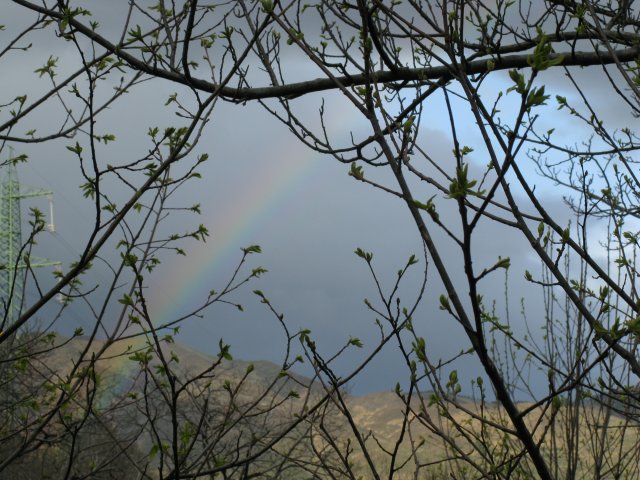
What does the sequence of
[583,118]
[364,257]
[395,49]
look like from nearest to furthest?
[364,257] → [395,49] → [583,118]

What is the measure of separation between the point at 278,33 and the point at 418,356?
272 centimetres

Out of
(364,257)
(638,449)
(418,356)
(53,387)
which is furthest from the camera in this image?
(638,449)

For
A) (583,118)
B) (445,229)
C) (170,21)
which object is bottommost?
(445,229)

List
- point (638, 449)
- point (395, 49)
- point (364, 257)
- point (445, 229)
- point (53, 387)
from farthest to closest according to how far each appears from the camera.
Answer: point (638, 449) → point (395, 49) → point (53, 387) → point (364, 257) → point (445, 229)

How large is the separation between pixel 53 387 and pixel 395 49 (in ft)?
7.74

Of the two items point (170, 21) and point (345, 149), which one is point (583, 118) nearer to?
point (345, 149)

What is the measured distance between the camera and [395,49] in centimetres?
365

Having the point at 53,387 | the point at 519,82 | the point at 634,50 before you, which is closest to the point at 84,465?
the point at 53,387

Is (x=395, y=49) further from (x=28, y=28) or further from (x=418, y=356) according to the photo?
(x=418, y=356)

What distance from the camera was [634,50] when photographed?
3885 millimetres

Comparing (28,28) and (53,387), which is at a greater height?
(28,28)

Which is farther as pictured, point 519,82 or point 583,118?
point 583,118

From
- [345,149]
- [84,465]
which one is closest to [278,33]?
[345,149]

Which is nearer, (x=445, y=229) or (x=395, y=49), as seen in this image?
(x=445, y=229)
